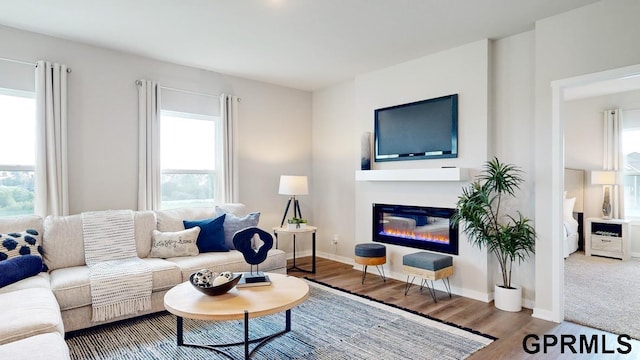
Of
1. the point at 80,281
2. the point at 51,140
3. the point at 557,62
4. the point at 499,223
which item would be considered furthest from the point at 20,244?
the point at 557,62

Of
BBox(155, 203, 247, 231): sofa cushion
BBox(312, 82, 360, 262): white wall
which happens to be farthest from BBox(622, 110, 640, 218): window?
BBox(155, 203, 247, 231): sofa cushion

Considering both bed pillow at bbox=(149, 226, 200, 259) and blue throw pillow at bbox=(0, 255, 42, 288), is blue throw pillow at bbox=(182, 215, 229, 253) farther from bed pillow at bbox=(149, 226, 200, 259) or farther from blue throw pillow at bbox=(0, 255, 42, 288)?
blue throw pillow at bbox=(0, 255, 42, 288)

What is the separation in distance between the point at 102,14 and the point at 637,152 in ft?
25.5

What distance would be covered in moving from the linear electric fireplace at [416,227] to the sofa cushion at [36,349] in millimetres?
3511

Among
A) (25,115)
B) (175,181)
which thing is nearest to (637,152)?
(175,181)

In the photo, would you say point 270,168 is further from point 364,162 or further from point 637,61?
point 637,61

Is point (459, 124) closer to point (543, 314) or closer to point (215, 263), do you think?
point (543, 314)

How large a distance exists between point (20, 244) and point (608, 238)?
759 centimetres

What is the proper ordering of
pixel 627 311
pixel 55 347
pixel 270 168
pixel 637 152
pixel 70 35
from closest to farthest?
pixel 55 347
pixel 627 311
pixel 70 35
pixel 270 168
pixel 637 152

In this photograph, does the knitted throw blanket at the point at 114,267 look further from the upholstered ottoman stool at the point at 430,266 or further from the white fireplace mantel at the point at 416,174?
the white fireplace mantel at the point at 416,174

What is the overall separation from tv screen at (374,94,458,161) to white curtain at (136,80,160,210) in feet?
9.06

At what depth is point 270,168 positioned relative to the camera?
559 cm

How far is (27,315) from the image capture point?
2.12 m

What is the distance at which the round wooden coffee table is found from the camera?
2.27m
